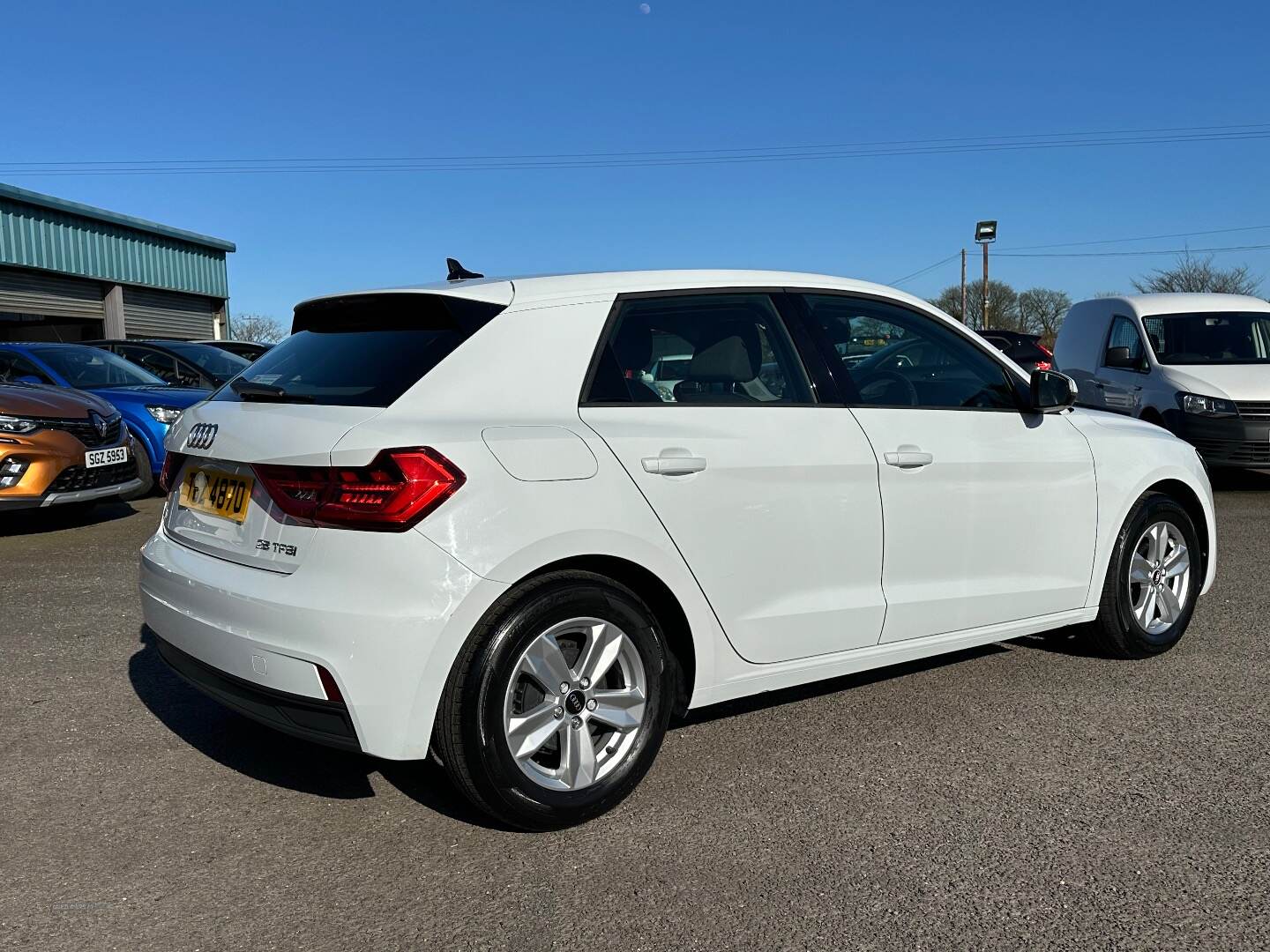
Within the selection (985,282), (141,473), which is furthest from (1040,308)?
(141,473)

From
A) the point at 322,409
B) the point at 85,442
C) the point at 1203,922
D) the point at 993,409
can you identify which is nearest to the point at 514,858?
the point at 322,409

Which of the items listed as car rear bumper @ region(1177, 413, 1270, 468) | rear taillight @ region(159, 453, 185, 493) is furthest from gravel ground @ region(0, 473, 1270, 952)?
car rear bumper @ region(1177, 413, 1270, 468)

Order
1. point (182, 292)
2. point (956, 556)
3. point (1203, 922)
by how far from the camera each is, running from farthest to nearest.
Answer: point (182, 292)
point (956, 556)
point (1203, 922)

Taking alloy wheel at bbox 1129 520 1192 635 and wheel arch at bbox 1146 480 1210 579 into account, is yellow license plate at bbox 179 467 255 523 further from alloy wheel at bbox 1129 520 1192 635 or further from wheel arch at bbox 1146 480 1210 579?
wheel arch at bbox 1146 480 1210 579

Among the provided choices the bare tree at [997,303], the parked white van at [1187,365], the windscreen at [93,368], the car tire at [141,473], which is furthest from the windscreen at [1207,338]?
the bare tree at [997,303]

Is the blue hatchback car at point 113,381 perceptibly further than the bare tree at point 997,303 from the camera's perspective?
No

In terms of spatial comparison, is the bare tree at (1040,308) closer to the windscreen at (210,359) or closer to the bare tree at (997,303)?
the bare tree at (997,303)

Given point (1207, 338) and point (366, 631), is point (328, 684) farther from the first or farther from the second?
point (1207, 338)

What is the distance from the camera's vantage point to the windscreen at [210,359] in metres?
12.6

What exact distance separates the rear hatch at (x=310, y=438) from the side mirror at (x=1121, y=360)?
29.2ft

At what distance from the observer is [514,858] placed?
302 centimetres

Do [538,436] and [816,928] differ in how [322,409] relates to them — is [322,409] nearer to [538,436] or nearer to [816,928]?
[538,436]

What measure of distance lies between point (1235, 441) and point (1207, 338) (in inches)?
61.3

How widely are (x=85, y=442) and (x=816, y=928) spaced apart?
765cm
